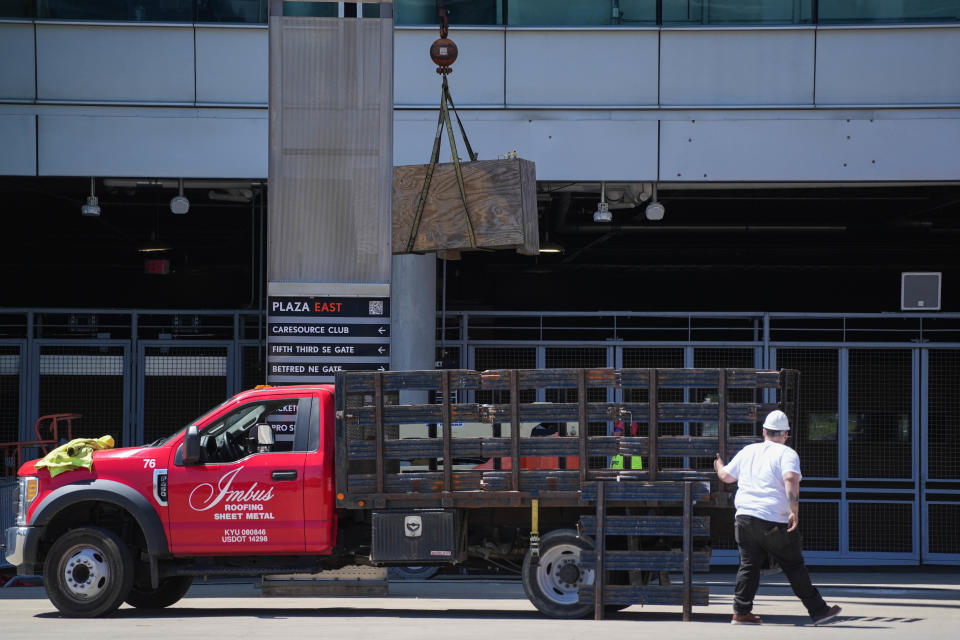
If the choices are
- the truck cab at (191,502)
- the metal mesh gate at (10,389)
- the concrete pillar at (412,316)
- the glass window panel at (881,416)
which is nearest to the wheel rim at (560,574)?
the truck cab at (191,502)

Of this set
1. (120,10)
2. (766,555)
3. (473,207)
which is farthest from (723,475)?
(120,10)

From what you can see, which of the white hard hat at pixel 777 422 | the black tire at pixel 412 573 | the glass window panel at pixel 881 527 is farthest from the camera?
the glass window panel at pixel 881 527

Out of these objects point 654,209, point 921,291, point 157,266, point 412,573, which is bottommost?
point 412,573

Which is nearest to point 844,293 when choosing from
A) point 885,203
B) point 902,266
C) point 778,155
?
point 902,266

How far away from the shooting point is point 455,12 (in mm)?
14727

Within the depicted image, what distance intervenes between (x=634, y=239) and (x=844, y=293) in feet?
15.1

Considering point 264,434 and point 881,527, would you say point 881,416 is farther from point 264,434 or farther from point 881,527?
point 264,434

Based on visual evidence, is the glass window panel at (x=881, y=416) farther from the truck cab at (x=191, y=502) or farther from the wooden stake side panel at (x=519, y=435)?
the truck cab at (x=191, y=502)

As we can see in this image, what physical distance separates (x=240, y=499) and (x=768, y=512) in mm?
4343

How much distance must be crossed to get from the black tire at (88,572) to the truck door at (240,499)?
0.50 m

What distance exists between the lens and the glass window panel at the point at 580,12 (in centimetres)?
1470

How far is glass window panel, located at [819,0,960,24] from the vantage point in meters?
14.6

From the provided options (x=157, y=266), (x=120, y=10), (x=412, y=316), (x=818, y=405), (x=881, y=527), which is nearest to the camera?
(x=412, y=316)

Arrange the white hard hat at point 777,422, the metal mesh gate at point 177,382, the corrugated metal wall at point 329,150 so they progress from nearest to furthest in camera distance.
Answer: the white hard hat at point 777,422
the corrugated metal wall at point 329,150
the metal mesh gate at point 177,382
